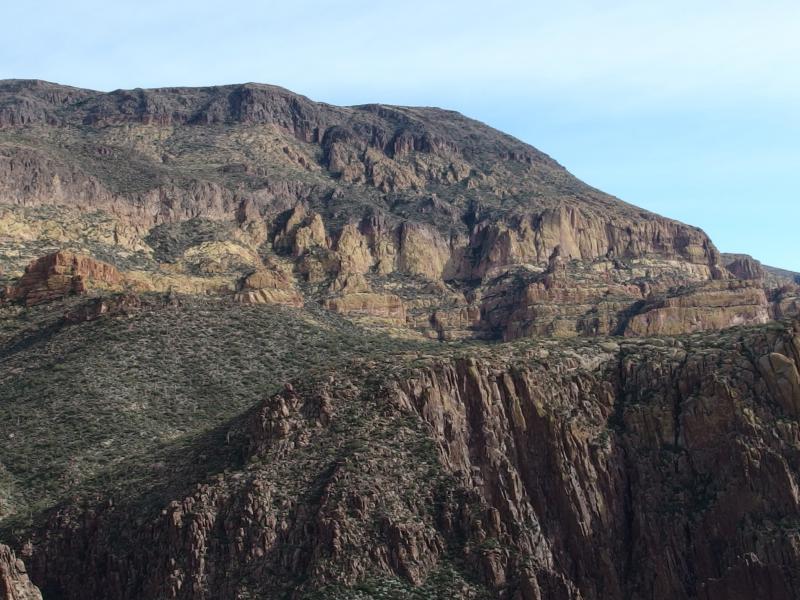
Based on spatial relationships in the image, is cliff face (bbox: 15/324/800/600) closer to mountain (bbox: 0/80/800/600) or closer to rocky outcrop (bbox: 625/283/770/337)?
mountain (bbox: 0/80/800/600)

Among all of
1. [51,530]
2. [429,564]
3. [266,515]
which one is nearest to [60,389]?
[51,530]

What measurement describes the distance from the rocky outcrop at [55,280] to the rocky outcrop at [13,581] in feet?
251

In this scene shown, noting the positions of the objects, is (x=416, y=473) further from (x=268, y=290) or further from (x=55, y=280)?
(x=268, y=290)

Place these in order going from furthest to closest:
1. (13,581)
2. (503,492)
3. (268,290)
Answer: (268,290)
(503,492)
(13,581)

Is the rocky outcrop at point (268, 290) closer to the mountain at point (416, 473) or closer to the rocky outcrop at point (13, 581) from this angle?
the mountain at point (416, 473)

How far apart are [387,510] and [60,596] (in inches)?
884

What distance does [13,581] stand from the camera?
7738 centimetres

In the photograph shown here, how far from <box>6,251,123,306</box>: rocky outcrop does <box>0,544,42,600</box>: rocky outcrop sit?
76443mm

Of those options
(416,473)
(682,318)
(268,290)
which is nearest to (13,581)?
(416,473)

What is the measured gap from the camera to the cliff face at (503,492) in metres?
88.4

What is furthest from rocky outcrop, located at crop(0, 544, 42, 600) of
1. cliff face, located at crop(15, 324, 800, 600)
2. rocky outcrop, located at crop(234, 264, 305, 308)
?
rocky outcrop, located at crop(234, 264, 305, 308)

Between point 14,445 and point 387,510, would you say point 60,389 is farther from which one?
point 387,510

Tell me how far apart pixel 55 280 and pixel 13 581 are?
267 ft

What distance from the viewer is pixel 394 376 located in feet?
343
